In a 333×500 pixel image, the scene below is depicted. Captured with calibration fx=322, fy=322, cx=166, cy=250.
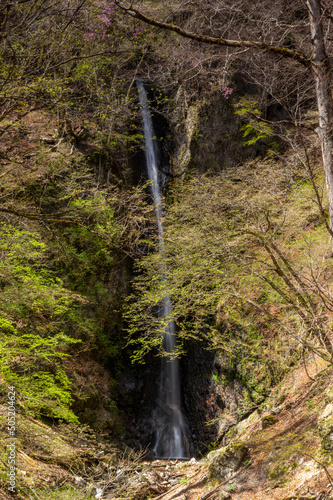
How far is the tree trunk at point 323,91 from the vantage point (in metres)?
3.20

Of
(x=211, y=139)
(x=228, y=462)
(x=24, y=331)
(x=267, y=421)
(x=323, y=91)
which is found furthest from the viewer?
(x=211, y=139)

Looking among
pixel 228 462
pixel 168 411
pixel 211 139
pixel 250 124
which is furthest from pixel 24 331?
pixel 250 124

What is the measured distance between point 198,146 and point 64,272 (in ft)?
19.6

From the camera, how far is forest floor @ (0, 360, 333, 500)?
345cm

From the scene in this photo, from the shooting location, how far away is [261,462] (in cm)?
423

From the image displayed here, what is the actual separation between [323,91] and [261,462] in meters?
4.52

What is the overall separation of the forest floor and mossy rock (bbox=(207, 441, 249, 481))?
7 cm

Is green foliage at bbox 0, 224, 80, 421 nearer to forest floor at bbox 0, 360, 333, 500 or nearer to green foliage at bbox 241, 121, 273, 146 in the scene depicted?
forest floor at bbox 0, 360, 333, 500

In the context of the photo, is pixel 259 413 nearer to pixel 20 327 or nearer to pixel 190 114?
pixel 20 327

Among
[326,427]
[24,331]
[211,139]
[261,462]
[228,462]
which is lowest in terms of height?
[228,462]

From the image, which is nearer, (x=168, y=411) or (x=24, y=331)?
(x=24, y=331)
